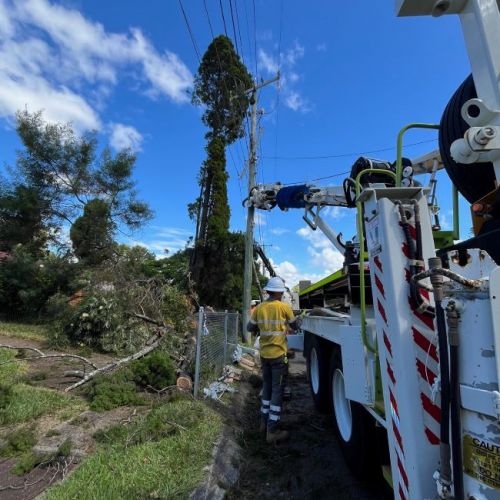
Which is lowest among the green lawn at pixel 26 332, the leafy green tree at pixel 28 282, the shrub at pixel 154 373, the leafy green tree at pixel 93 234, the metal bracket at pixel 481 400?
the shrub at pixel 154 373

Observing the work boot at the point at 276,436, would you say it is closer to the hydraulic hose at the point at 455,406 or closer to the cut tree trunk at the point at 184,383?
the cut tree trunk at the point at 184,383

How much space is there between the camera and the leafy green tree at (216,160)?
65.1ft

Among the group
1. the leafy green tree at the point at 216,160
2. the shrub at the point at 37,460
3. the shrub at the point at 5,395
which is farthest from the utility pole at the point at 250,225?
the shrub at the point at 37,460

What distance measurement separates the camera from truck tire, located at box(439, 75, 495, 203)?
7.36 feet

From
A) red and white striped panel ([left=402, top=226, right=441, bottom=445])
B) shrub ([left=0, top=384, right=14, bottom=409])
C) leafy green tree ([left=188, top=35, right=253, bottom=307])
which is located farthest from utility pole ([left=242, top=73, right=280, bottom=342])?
red and white striped panel ([left=402, top=226, right=441, bottom=445])

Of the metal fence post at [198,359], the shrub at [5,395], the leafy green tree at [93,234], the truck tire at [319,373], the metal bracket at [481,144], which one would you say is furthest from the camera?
the leafy green tree at [93,234]

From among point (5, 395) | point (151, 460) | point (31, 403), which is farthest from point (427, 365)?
point (5, 395)

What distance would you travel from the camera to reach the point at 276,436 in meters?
5.13

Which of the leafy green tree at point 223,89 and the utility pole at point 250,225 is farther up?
the leafy green tree at point 223,89

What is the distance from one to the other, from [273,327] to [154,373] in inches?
88.2

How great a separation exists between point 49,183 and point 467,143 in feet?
67.7

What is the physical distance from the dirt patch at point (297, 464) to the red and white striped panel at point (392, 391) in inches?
73.8

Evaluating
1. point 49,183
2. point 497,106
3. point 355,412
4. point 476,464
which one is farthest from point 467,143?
Result: point 49,183

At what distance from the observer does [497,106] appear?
6.31 feet
